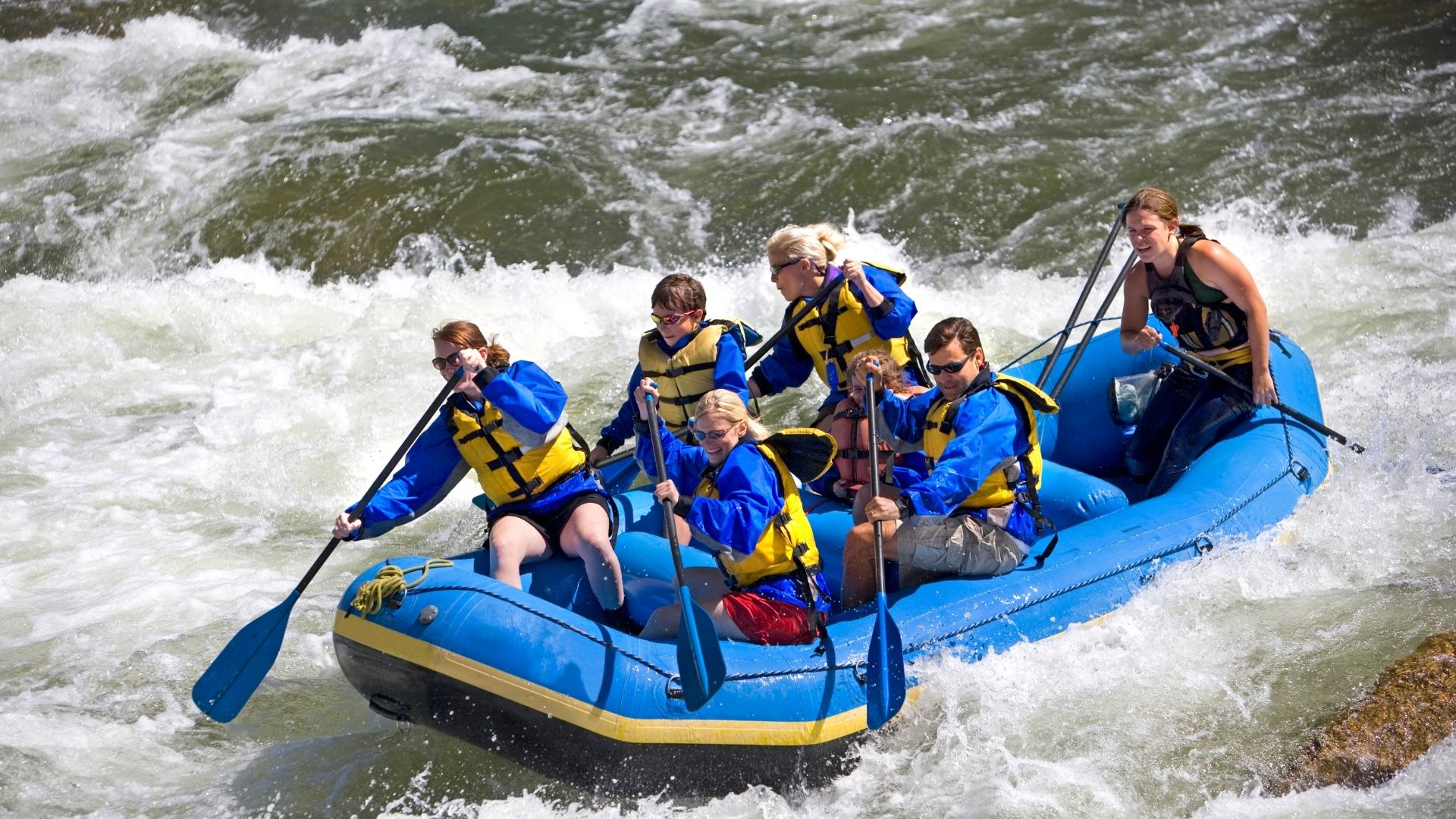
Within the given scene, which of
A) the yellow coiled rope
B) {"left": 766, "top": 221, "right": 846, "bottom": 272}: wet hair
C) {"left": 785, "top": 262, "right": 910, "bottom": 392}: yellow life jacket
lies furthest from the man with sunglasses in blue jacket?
the yellow coiled rope

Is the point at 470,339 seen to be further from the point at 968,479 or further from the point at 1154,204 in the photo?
the point at 1154,204

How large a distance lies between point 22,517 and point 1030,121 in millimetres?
6734

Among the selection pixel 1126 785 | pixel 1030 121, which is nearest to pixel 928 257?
pixel 1030 121

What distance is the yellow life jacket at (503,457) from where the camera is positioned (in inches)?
177

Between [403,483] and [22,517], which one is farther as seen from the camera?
[22,517]

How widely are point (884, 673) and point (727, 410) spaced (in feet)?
2.84

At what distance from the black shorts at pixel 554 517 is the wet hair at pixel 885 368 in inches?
37.0

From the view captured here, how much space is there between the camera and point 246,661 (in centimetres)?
448

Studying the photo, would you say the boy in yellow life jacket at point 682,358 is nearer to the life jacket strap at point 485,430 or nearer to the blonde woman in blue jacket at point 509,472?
the blonde woman in blue jacket at point 509,472

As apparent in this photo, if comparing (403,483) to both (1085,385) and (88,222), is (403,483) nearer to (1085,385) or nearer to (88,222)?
(1085,385)

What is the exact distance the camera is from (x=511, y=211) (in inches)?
367

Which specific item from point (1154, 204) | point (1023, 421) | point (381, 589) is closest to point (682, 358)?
point (1023, 421)

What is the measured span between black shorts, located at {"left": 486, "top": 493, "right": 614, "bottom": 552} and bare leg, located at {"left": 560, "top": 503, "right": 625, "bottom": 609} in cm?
2

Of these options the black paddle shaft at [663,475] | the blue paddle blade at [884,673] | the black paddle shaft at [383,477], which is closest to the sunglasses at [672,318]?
the black paddle shaft at [663,475]
